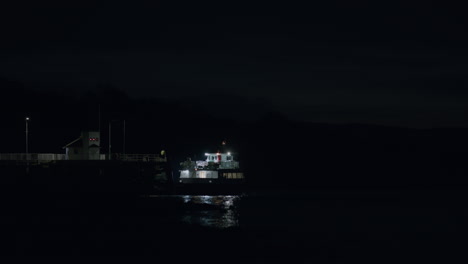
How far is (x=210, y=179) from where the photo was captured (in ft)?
359

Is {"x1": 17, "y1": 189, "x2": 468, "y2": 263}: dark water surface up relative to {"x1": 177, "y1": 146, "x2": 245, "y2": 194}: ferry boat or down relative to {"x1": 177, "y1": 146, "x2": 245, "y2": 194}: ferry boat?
down

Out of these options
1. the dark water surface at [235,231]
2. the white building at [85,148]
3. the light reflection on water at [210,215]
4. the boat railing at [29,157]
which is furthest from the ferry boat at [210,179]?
the boat railing at [29,157]

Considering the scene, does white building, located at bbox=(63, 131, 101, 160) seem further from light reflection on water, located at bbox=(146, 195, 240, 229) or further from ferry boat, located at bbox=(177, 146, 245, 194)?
light reflection on water, located at bbox=(146, 195, 240, 229)

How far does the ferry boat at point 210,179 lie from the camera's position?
359ft

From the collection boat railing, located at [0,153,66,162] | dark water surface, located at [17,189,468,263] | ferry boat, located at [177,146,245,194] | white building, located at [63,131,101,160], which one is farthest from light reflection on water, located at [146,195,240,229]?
boat railing, located at [0,153,66,162]

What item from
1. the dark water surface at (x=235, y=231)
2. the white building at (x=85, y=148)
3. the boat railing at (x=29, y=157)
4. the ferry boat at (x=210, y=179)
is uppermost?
the white building at (x=85, y=148)

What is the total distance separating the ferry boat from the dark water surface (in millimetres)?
17702

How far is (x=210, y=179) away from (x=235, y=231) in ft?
158

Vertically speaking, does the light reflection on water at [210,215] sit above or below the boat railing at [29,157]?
below

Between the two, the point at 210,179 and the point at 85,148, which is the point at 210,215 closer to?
the point at 85,148

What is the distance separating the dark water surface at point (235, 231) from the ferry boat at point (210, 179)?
1770 centimetres

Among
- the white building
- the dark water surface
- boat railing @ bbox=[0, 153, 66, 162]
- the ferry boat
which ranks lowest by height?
the dark water surface

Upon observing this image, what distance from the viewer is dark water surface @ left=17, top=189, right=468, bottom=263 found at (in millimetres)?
49531

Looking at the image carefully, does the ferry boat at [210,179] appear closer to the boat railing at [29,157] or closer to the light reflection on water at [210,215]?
the light reflection on water at [210,215]
